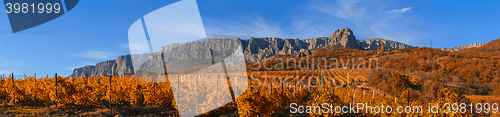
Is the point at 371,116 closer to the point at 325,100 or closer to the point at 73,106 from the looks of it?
the point at 325,100

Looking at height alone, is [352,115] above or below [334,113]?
below

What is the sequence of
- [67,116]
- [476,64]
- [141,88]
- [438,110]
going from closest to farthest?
1. [438,110]
2. [67,116]
3. [141,88]
4. [476,64]

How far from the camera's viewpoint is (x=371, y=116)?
15906mm

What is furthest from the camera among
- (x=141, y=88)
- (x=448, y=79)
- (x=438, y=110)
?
(x=448, y=79)

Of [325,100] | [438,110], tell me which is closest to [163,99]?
[325,100]

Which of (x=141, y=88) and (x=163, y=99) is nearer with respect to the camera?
(x=163, y=99)

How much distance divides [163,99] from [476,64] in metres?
54.8

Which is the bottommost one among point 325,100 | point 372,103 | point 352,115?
point 352,115

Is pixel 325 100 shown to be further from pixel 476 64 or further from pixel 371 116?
pixel 476 64

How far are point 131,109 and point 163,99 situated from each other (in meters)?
2.24

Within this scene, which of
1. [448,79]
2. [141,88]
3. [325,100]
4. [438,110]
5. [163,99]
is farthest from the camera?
[448,79]

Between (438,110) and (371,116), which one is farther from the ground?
(438,110)

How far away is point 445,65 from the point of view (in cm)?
4625

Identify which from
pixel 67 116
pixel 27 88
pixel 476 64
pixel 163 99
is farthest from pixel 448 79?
pixel 27 88
